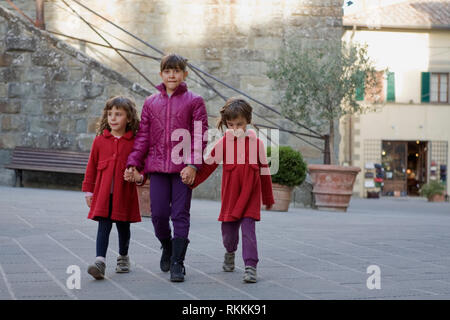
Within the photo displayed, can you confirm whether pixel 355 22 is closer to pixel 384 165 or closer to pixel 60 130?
pixel 384 165

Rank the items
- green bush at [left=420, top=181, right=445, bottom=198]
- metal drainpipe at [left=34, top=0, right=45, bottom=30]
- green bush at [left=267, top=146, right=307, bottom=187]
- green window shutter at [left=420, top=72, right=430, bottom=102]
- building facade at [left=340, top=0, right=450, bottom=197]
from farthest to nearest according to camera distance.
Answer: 1. green window shutter at [left=420, top=72, right=430, bottom=102]
2. building facade at [left=340, top=0, right=450, bottom=197]
3. green bush at [left=420, top=181, right=445, bottom=198]
4. metal drainpipe at [left=34, top=0, right=45, bottom=30]
5. green bush at [left=267, top=146, right=307, bottom=187]

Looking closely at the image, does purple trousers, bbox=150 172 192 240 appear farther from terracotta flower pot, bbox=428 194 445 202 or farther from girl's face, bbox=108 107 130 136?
terracotta flower pot, bbox=428 194 445 202

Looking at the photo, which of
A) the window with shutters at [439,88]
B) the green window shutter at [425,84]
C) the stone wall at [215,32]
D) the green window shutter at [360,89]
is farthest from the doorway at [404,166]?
the green window shutter at [360,89]

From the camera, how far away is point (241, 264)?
16.7ft

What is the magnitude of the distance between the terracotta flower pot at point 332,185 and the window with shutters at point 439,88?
61.0 feet

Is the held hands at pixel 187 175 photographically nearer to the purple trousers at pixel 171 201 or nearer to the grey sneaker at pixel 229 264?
the purple trousers at pixel 171 201

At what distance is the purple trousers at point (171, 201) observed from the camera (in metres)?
4.42

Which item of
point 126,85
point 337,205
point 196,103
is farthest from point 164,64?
point 337,205

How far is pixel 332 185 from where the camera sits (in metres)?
11.8

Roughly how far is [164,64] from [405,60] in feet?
84.3

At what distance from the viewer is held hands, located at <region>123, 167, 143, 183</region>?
14.4ft

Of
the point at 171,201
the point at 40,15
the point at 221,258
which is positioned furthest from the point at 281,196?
the point at 171,201

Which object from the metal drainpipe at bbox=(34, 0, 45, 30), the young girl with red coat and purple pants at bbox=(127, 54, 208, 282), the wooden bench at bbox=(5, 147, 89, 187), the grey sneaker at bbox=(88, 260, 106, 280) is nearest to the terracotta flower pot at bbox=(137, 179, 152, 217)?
the young girl with red coat and purple pants at bbox=(127, 54, 208, 282)

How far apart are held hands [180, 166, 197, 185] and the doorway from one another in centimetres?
2534
